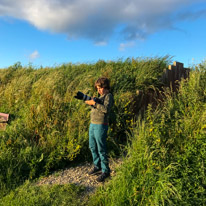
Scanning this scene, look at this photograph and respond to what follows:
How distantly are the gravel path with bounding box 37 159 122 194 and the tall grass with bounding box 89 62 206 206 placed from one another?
1.22ft

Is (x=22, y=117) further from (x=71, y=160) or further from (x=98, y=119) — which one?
(x=98, y=119)

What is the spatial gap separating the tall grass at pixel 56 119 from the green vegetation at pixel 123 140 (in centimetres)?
2

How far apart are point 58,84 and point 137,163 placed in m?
5.24

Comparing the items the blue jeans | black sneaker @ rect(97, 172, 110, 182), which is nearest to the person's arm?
the blue jeans

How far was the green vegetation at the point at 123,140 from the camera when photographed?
3260mm

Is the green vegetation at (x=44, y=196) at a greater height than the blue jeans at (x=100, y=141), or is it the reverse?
the blue jeans at (x=100, y=141)

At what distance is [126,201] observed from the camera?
→ 126 inches

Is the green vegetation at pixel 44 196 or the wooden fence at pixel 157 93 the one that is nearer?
the green vegetation at pixel 44 196

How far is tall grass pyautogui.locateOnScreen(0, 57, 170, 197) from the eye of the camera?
474cm

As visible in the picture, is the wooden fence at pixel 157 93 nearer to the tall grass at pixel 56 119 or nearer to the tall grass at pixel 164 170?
the tall grass at pixel 56 119

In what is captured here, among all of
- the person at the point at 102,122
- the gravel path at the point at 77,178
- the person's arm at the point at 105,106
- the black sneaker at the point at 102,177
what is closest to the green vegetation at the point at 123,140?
the gravel path at the point at 77,178

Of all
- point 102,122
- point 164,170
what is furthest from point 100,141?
point 164,170

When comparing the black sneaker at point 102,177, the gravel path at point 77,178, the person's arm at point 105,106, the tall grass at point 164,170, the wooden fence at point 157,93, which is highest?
the wooden fence at point 157,93

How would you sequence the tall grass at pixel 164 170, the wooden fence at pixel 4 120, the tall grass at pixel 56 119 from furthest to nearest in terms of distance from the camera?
the wooden fence at pixel 4 120 < the tall grass at pixel 56 119 < the tall grass at pixel 164 170
